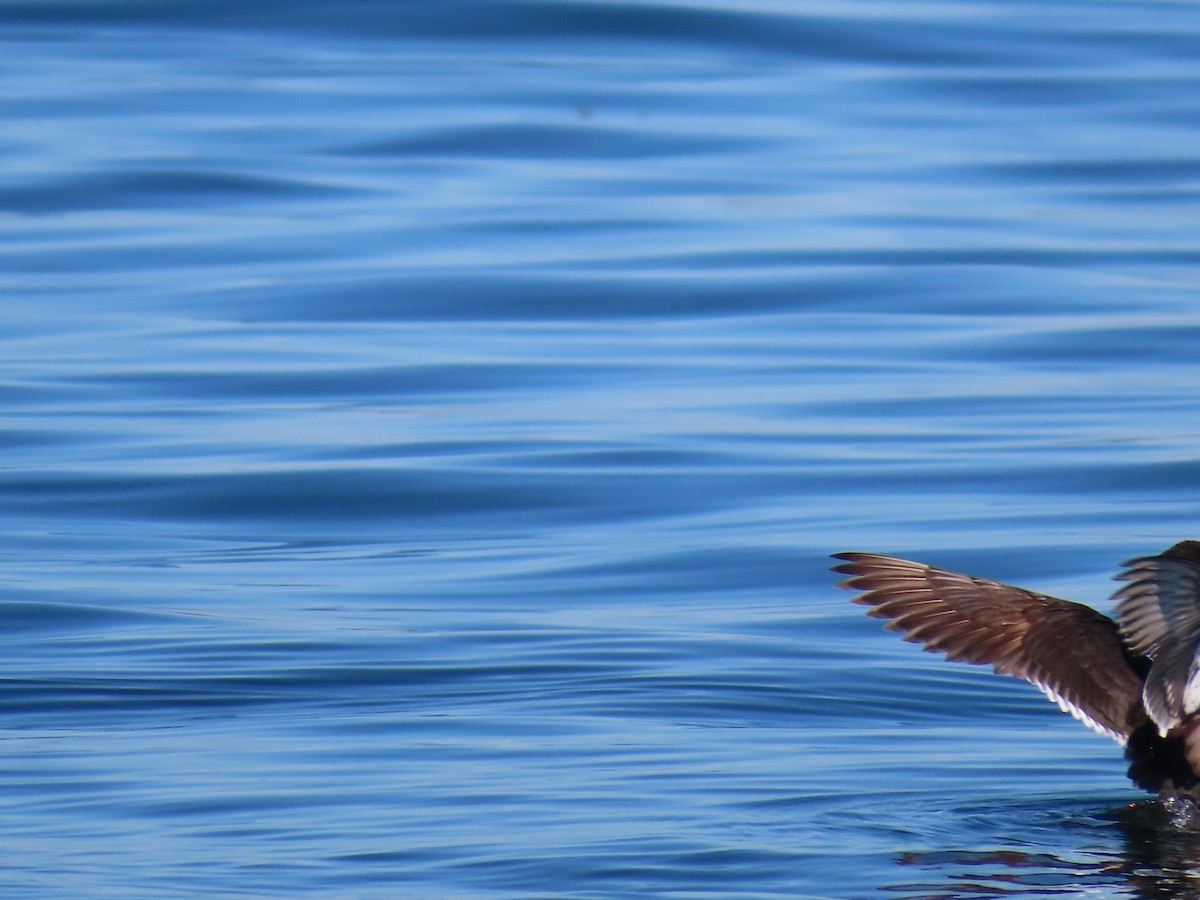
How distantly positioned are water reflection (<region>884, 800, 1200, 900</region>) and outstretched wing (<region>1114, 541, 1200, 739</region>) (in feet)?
1.03

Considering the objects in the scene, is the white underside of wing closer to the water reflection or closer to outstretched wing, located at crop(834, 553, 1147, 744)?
outstretched wing, located at crop(834, 553, 1147, 744)

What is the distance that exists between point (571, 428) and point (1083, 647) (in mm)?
5294

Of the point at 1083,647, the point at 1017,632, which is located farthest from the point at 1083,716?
the point at 1017,632

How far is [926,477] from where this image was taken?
10172 mm

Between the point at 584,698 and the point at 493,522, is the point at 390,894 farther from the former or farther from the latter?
the point at 493,522

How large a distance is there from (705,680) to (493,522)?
252 cm

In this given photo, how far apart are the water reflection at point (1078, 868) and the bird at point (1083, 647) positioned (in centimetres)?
21

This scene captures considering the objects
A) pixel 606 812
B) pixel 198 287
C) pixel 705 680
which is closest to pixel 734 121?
pixel 198 287

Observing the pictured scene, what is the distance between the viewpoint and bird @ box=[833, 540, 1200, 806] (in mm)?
5352

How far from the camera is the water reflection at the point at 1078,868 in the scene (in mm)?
5082

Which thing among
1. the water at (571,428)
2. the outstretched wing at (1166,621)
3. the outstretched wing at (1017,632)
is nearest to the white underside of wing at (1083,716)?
the outstretched wing at (1017,632)

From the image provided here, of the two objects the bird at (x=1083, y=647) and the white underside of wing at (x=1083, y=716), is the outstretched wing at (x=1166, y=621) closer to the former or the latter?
the bird at (x=1083, y=647)

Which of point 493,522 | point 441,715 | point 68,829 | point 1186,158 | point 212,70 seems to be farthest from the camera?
point 212,70

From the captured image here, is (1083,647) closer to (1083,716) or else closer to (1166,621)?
(1083,716)
